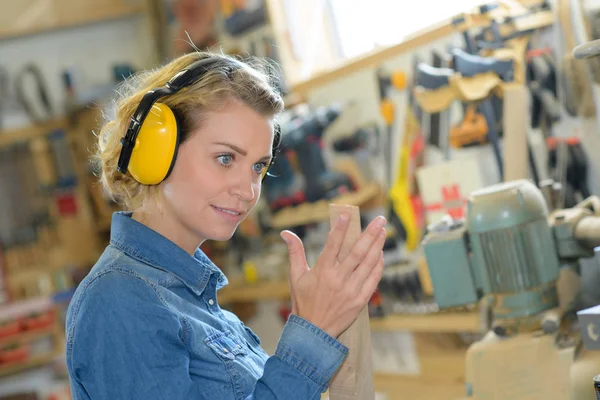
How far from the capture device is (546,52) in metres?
2.54

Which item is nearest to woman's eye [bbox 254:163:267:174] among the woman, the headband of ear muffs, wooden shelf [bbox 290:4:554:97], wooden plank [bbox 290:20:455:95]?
the woman

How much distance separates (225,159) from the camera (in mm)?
1363

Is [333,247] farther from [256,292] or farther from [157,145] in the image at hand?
[256,292]

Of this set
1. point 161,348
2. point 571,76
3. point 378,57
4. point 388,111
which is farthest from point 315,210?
point 161,348

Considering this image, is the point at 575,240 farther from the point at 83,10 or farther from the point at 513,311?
the point at 83,10

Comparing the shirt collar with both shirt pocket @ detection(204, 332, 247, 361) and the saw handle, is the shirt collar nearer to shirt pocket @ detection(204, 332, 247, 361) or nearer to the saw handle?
shirt pocket @ detection(204, 332, 247, 361)

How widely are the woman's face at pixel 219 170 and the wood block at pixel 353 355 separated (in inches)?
7.0

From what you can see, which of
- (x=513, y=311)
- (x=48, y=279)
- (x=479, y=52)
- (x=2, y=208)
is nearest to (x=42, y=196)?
(x=2, y=208)

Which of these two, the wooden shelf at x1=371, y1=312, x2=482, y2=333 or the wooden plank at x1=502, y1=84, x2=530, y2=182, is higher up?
the wooden plank at x1=502, y1=84, x2=530, y2=182

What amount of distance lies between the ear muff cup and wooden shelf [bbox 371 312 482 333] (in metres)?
1.94

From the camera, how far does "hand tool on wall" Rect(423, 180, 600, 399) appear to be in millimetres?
1686

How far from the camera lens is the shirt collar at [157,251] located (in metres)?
1.37

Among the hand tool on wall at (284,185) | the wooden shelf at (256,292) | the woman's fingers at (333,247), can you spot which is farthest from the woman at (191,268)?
the wooden shelf at (256,292)

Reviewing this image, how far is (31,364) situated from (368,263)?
171 inches
